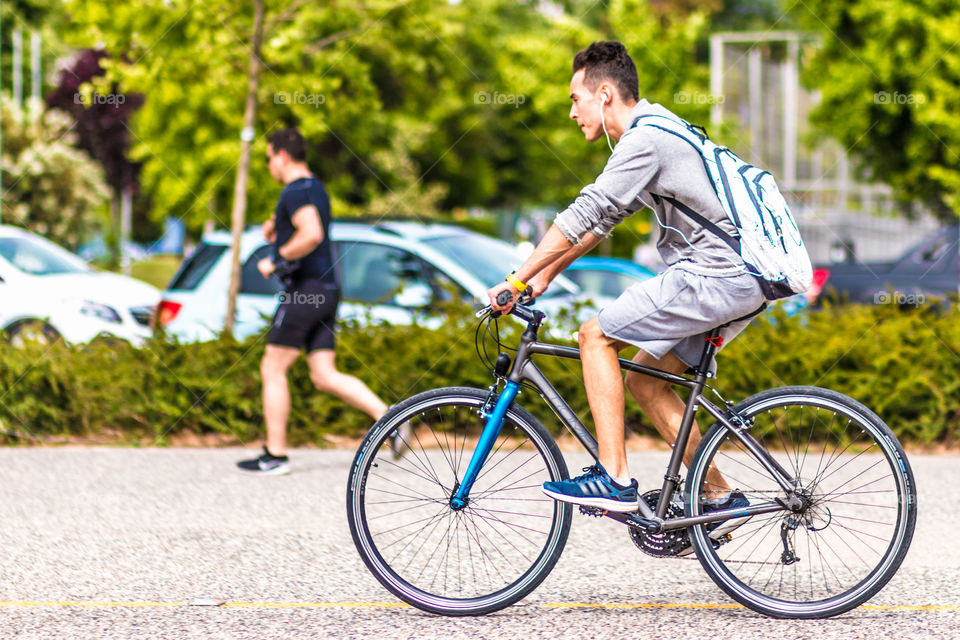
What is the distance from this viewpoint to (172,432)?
25.6 ft

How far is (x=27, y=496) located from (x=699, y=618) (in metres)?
3.75

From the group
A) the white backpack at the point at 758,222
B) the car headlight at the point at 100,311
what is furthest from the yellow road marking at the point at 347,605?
the car headlight at the point at 100,311

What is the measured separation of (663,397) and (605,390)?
319mm

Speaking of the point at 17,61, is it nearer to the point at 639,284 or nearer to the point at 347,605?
the point at 347,605

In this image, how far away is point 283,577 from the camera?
4.59m

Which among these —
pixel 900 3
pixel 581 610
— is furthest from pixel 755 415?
pixel 900 3

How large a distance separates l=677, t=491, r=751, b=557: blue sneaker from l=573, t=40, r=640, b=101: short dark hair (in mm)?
1399

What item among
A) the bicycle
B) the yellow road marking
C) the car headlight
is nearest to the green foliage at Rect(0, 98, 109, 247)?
the car headlight

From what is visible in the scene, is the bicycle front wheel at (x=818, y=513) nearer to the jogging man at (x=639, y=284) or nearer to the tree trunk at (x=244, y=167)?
the jogging man at (x=639, y=284)

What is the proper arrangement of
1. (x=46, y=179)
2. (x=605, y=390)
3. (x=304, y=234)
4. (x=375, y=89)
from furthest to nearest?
(x=46, y=179)
(x=375, y=89)
(x=304, y=234)
(x=605, y=390)

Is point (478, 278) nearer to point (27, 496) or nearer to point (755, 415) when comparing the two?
point (27, 496)

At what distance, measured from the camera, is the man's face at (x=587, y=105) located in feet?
13.2

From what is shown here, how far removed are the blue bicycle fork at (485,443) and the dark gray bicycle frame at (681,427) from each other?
69 mm

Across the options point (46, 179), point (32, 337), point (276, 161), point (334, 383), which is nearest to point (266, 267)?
point (276, 161)
